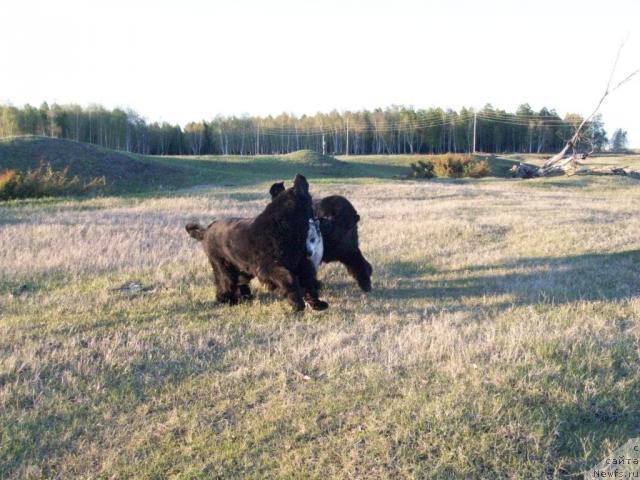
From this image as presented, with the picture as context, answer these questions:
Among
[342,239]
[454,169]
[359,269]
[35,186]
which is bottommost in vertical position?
[359,269]

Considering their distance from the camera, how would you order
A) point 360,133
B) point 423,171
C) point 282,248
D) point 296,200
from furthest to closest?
point 360,133
point 423,171
point 296,200
point 282,248

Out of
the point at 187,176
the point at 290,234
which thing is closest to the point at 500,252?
the point at 290,234

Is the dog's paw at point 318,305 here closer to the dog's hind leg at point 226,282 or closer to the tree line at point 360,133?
the dog's hind leg at point 226,282

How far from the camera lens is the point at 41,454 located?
12.8 ft

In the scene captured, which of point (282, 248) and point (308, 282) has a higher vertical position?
point (282, 248)

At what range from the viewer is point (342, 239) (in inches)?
319

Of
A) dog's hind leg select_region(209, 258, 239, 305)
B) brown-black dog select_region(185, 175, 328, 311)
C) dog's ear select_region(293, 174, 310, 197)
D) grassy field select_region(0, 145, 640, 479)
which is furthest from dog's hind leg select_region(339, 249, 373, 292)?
dog's hind leg select_region(209, 258, 239, 305)

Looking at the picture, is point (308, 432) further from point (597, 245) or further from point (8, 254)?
point (597, 245)

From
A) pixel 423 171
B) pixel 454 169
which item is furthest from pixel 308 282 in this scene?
pixel 423 171

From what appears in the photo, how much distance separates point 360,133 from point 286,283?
10171cm

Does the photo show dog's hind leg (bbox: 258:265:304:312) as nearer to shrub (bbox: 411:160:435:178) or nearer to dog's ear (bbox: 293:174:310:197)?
dog's ear (bbox: 293:174:310:197)

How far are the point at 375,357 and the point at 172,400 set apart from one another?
1948 mm

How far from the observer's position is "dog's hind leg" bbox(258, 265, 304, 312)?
676 cm

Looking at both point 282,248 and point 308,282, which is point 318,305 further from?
point 282,248
